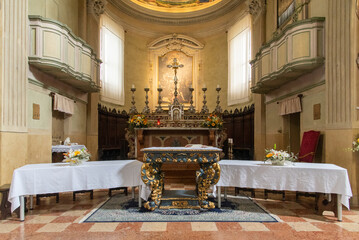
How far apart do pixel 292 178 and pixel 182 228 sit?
219 cm

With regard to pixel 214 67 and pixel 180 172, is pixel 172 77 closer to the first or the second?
pixel 214 67

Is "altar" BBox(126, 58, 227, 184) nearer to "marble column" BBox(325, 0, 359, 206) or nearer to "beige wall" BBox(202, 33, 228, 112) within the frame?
"marble column" BBox(325, 0, 359, 206)

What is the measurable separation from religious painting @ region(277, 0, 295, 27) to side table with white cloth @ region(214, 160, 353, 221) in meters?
6.43

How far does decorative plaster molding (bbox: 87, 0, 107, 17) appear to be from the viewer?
1125 centimetres

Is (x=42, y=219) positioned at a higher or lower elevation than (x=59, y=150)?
lower

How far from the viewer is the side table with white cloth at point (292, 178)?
170 inches

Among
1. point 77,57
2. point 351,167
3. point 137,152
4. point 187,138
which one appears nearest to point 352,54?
A: point 351,167

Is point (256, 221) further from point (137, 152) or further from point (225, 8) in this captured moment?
point (225, 8)

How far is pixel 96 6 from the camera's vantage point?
453 inches

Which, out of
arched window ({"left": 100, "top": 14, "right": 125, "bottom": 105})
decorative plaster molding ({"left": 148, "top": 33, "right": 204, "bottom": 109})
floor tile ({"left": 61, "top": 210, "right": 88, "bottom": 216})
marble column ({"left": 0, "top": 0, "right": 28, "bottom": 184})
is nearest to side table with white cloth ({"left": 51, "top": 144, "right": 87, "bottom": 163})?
marble column ({"left": 0, "top": 0, "right": 28, "bottom": 184})

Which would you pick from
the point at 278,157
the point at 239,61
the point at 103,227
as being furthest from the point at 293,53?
the point at 239,61

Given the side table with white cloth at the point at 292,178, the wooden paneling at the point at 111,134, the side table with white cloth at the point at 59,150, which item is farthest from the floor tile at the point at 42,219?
the wooden paneling at the point at 111,134

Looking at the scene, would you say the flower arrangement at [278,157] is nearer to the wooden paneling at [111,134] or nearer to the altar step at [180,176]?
the altar step at [180,176]

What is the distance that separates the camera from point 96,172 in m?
4.86
